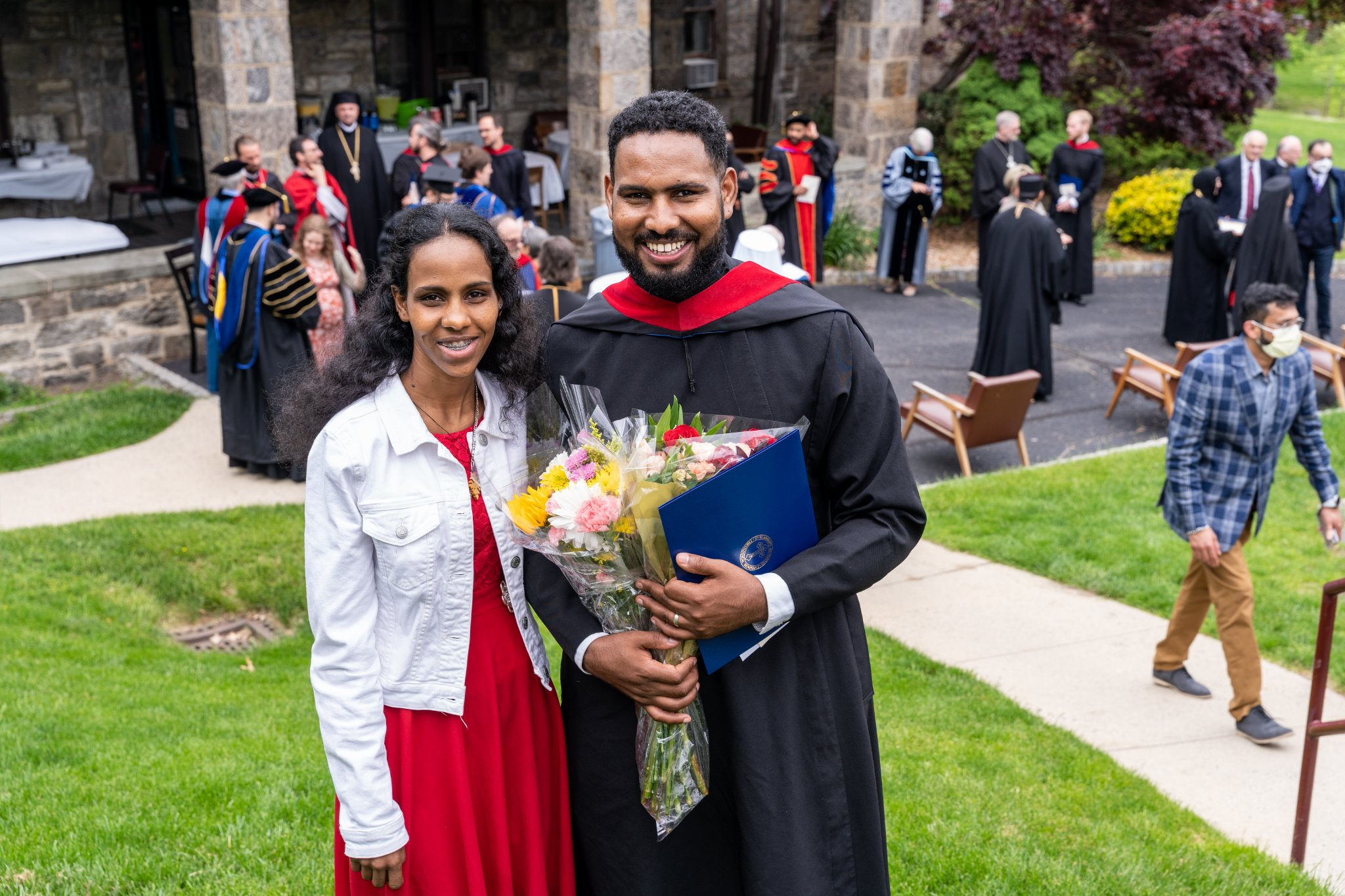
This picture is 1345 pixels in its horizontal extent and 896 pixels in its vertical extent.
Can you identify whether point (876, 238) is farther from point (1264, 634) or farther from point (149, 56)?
point (1264, 634)

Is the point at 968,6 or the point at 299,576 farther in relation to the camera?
the point at 968,6

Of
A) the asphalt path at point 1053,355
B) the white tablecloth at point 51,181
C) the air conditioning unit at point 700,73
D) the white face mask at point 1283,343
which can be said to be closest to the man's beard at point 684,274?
the white face mask at point 1283,343

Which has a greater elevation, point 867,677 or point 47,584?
point 867,677

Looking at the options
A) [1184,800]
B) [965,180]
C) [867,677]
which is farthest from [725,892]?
[965,180]

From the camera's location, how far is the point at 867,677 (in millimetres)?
2893

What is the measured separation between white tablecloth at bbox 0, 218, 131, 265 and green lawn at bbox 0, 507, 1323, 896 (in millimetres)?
5234

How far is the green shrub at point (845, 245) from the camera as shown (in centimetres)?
1600

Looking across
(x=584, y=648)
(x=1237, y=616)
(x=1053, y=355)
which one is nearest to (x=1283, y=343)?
(x=1237, y=616)

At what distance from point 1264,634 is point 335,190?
802 centimetres

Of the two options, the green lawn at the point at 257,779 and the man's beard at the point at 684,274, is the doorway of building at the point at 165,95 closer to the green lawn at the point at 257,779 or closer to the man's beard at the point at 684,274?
the green lawn at the point at 257,779

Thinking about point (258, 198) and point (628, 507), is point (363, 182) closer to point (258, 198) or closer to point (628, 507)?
point (258, 198)

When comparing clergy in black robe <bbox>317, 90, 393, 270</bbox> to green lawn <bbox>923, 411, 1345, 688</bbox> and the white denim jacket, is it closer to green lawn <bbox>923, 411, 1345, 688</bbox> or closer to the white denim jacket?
green lawn <bbox>923, 411, 1345, 688</bbox>

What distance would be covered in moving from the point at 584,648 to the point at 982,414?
7.27m

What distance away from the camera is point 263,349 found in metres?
8.99
